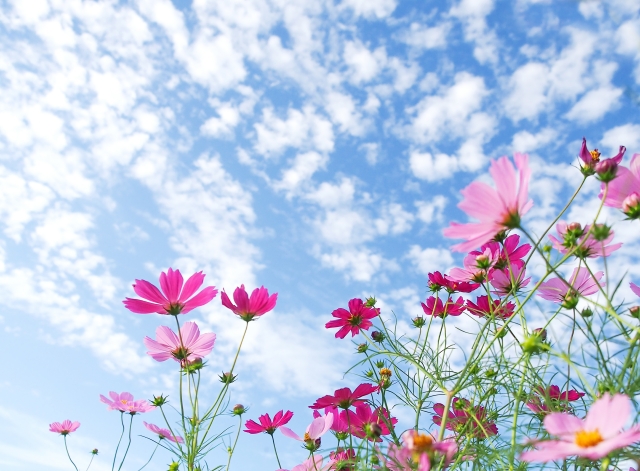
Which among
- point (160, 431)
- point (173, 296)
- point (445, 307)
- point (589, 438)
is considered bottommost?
point (589, 438)

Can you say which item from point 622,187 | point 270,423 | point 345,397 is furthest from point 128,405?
point 622,187

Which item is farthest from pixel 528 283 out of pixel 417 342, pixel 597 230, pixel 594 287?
pixel 597 230

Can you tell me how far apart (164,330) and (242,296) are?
0.85 ft

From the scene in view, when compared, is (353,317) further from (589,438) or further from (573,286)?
(589,438)

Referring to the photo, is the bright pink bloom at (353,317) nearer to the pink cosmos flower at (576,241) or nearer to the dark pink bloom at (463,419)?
the dark pink bloom at (463,419)

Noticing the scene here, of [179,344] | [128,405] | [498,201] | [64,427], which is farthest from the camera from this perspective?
[64,427]

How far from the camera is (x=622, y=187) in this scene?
84 centimetres

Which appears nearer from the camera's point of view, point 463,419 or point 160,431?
→ point 463,419

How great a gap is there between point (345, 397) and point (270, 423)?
0.96 feet

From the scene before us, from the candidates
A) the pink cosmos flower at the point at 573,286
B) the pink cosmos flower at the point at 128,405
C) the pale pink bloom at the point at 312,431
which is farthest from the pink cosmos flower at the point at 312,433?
the pink cosmos flower at the point at 573,286

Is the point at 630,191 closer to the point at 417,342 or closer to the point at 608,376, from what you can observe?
the point at 608,376

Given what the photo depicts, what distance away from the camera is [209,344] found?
1.18 metres

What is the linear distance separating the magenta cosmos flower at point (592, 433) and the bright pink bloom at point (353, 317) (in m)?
0.84

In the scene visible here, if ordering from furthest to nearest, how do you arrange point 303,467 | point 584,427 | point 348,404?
point 348,404
point 303,467
point 584,427
